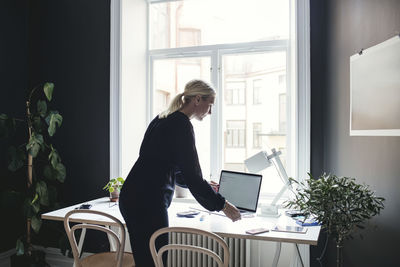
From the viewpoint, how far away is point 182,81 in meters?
3.33

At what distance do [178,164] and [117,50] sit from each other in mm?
1720

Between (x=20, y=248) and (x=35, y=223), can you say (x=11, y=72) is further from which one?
(x=20, y=248)

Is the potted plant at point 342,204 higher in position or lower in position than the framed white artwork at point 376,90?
lower

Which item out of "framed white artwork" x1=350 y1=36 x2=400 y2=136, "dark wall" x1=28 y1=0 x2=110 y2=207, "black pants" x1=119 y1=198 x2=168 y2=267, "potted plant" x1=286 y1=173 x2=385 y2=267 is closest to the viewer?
"framed white artwork" x1=350 y1=36 x2=400 y2=136

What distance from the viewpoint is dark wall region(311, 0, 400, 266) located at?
1.56 metres

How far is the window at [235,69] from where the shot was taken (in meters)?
3.02

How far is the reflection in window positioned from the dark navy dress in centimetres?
135

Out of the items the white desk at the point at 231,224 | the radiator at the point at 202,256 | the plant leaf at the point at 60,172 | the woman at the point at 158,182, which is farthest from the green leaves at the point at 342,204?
the plant leaf at the point at 60,172

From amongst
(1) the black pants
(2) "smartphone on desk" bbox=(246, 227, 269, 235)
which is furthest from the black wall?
(2) "smartphone on desk" bbox=(246, 227, 269, 235)

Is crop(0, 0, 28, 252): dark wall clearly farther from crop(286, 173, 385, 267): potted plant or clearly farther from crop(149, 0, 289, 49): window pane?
crop(286, 173, 385, 267): potted plant

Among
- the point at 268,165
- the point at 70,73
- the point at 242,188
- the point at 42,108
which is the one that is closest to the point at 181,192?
the point at 242,188

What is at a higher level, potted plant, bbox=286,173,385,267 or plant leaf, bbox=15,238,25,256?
potted plant, bbox=286,173,385,267

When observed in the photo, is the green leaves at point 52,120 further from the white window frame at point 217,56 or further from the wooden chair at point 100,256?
the white window frame at point 217,56

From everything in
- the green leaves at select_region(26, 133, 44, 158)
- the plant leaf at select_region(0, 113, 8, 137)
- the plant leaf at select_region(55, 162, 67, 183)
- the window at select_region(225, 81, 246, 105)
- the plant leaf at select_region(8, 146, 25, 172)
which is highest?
the window at select_region(225, 81, 246, 105)
